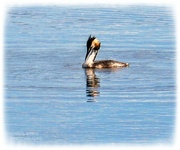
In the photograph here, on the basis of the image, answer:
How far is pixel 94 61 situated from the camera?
89.4 ft

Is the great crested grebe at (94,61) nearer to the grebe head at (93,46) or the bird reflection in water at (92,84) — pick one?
the grebe head at (93,46)

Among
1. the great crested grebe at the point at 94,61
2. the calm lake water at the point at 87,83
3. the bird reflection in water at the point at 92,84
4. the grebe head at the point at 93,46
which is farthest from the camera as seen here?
the grebe head at the point at 93,46

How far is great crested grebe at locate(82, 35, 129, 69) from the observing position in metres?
26.4

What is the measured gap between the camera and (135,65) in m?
26.7

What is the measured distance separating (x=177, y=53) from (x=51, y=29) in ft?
25.3

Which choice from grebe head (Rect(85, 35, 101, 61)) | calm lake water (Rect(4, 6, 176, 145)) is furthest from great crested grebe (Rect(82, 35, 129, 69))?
calm lake water (Rect(4, 6, 176, 145))

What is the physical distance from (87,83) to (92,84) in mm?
208

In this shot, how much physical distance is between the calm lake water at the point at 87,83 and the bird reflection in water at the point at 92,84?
2 centimetres

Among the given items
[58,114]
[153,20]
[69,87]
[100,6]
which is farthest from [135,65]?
[100,6]

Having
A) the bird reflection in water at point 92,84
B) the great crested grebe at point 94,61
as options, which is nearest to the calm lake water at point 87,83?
the bird reflection in water at point 92,84

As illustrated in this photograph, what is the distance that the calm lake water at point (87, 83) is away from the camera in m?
18.4

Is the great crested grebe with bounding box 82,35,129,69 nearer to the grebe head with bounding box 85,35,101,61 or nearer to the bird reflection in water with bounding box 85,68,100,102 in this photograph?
the grebe head with bounding box 85,35,101,61

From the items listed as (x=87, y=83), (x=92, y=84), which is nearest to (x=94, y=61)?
(x=87, y=83)

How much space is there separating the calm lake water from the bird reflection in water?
2 centimetres
